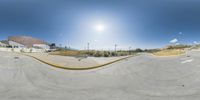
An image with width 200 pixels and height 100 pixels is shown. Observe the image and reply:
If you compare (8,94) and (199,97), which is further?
(8,94)

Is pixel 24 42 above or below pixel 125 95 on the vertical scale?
above

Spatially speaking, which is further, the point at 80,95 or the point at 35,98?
the point at 80,95

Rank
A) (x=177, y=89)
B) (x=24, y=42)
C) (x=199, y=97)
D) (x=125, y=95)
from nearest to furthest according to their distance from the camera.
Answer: (x=199, y=97) → (x=125, y=95) → (x=177, y=89) → (x=24, y=42)

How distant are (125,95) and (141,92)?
1.07 meters

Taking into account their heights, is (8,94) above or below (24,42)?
below

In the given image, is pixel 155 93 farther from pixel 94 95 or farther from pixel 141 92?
pixel 94 95

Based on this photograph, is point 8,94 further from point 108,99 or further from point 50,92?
point 108,99

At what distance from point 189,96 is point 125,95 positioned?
308 centimetres

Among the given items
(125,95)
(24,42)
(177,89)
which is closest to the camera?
(125,95)

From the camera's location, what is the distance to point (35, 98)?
6.70 meters

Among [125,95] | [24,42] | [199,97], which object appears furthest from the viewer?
[24,42]

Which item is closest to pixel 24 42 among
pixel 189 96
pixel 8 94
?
pixel 8 94

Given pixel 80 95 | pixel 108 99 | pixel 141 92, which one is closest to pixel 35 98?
pixel 80 95

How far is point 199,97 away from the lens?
654cm
